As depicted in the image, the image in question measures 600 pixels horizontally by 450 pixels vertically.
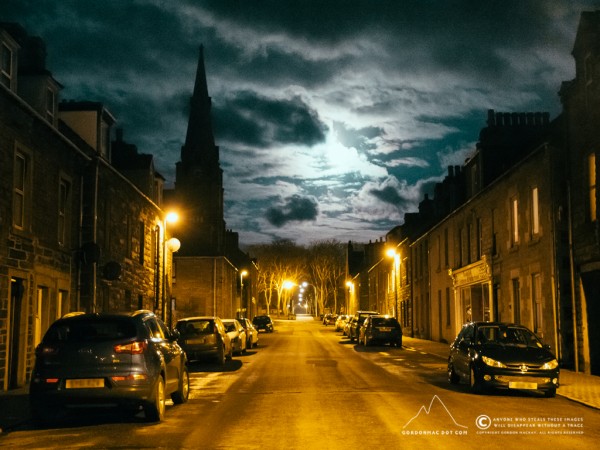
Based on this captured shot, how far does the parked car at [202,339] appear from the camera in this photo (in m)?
23.7

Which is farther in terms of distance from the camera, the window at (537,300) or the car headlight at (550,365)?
the window at (537,300)

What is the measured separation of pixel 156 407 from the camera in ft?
36.3

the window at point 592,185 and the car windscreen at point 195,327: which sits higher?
the window at point 592,185

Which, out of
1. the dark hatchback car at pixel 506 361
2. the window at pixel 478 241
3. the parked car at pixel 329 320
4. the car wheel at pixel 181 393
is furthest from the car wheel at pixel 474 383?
the parked car at pixel 329 320

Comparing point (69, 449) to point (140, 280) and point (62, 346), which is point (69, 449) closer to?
point (62, 346)

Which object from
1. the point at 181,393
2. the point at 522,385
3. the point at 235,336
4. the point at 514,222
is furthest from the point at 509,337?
the point at 235,336

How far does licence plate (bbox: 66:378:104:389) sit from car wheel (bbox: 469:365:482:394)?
25.6 ft

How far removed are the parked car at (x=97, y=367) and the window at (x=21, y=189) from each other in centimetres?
616

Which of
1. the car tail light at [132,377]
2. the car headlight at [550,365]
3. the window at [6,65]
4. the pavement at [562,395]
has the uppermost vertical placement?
the window at [6,65]

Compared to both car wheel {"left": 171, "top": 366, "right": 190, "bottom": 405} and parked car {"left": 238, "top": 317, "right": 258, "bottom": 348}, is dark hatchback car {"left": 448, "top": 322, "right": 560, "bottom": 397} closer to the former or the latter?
car wheel {"left": 171, "top": 366, "right": 190, "bottom": 405}

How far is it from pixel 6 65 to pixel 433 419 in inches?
479

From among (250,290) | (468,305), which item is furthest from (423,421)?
(250,290)

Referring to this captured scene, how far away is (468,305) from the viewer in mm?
35156

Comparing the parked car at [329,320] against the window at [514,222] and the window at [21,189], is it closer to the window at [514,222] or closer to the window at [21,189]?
the window at [514,222]
